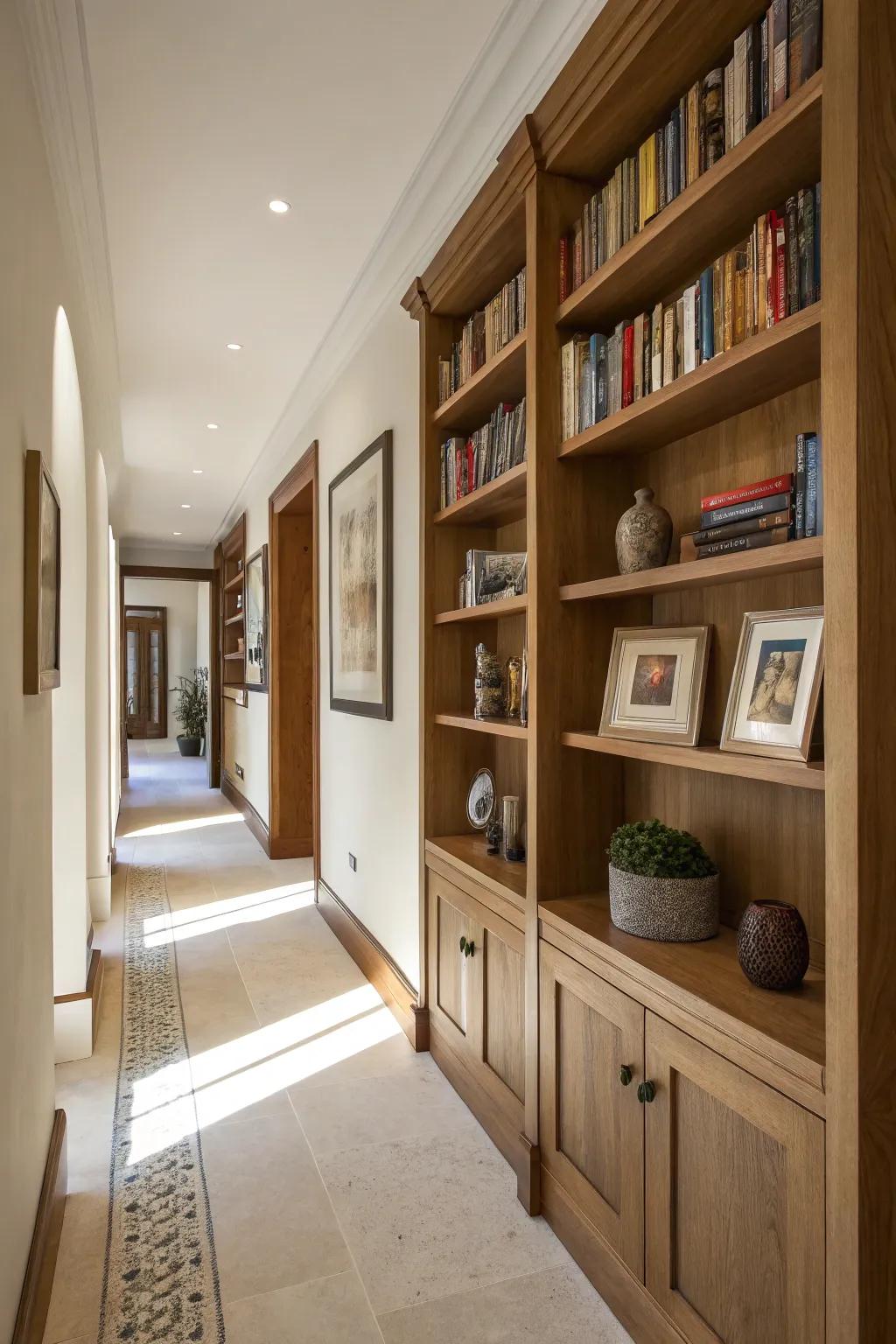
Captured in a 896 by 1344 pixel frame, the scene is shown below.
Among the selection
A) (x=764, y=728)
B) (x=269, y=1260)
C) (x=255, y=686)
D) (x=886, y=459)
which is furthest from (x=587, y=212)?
(x=255, y=686)

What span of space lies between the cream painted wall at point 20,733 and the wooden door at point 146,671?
13.4 m

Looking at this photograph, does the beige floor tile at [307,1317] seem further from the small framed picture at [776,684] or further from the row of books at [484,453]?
the row of books at [484,453]

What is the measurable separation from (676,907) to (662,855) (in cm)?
11

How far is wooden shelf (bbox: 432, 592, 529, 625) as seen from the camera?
2.22 metres

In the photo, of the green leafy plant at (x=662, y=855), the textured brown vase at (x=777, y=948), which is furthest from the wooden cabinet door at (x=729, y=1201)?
the green leafy plant at (x=662, y=855)

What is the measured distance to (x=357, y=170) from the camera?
262 cm

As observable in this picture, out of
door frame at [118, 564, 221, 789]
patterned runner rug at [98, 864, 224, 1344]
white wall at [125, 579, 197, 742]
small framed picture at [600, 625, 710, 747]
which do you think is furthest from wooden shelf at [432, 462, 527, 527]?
white wall at [125, 579, 197, 742]


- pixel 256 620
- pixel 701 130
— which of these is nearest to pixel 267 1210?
pixel 701 130

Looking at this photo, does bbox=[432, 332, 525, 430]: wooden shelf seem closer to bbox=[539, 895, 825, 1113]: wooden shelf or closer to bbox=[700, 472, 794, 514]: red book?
bbox=[700, 472, 794, 514]: red book

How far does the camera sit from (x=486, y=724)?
2.43 m

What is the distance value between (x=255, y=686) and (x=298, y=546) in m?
1.34

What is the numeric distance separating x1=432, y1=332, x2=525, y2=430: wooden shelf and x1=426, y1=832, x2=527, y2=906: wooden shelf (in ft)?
4.63

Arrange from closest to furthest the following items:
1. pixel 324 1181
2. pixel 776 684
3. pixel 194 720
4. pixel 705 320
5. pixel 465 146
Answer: pixel 776 684 → pixel 705 320 → pixel 324 1181 → pixel 465 146 → pixel 194 720

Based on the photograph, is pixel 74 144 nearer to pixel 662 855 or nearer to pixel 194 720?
pixel 662 855
